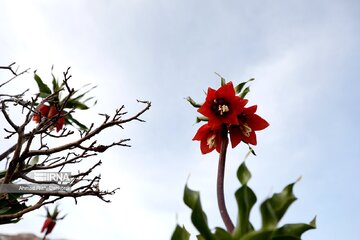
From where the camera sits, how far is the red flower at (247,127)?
2.34m

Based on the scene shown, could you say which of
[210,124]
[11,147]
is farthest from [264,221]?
[11,147]

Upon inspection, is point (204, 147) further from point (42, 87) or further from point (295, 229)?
point (42, 87)

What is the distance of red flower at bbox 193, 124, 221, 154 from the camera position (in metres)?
2.34

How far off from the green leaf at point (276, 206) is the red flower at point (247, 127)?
2.69 feet

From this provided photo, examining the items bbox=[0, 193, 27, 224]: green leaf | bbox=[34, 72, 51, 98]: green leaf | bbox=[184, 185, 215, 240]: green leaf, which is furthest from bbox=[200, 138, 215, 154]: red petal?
bbox=[34, 72, 51, 98]: green leaf

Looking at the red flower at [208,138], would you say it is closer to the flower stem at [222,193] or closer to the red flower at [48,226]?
the flower stem at [222,193]

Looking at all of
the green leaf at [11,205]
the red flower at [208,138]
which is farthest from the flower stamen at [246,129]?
the green leaf at [11,205]

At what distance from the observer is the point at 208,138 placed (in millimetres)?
2369

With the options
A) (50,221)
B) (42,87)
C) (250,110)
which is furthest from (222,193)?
(50,221)

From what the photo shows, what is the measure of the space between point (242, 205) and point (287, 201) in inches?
7.2

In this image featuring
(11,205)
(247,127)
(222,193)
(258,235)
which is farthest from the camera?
(11,205)

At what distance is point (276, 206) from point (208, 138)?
0.92m

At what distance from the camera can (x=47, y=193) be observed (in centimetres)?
429

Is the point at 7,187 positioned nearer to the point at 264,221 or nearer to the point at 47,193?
the point at 47,193
